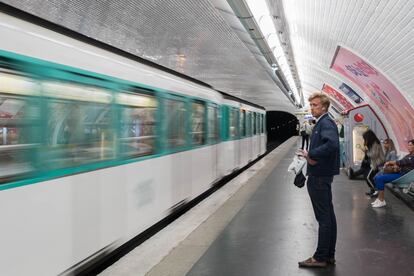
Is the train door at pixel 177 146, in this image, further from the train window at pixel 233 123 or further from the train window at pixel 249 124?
the train window at pixel 249 124

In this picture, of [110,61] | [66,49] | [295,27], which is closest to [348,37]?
[295,27]

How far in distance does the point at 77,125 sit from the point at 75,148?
21 centimetres

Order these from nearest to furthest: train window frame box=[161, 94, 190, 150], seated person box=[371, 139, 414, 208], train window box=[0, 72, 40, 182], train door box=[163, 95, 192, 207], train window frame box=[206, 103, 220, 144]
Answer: train window box=[0, 72, 40, 182]
train window frame box=[161, 94, 190, 150]
train door box=[163, 95, 192, 207]
seated person box=[371, 139, 414, 208]
train window frame box=[206, 103, 220, 144]

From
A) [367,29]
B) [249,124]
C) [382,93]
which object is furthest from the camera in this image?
[249,124]

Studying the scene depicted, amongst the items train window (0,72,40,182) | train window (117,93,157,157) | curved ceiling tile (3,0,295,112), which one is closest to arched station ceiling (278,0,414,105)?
curved ceiling tile (3,0,295,112)

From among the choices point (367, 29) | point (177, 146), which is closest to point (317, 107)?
point (177, 146)

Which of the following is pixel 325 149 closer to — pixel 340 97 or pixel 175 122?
pixel 175 122

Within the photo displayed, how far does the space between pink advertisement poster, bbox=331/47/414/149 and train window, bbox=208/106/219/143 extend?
307 cm

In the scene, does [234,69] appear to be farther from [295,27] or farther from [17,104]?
[17,104]

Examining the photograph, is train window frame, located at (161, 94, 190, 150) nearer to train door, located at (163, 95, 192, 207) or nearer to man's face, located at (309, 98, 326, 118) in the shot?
train door, located at (163, 95, 192, 207)

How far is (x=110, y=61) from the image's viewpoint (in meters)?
4.85

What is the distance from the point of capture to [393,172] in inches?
300

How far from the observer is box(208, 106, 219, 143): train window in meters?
9.71

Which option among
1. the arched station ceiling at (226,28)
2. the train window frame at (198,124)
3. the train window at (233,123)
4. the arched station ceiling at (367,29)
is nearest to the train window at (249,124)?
the train window at (233,123)
